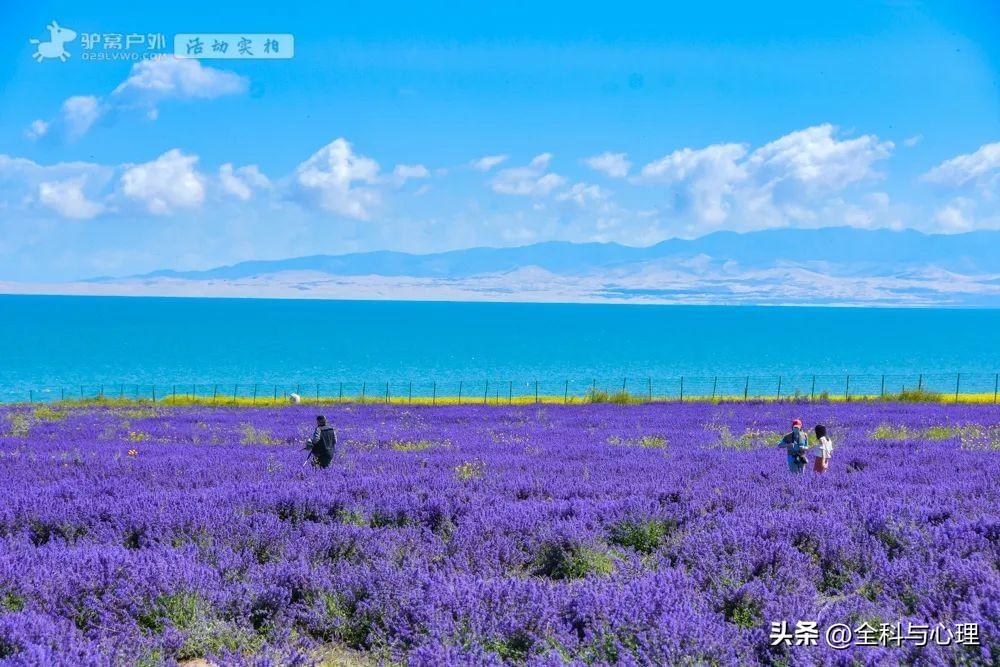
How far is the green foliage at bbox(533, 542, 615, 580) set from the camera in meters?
7.32

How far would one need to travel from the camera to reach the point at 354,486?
10.8m

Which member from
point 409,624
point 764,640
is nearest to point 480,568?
point 409,624

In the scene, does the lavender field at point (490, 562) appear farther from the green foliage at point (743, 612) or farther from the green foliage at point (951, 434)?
the green foliage at point (951, 434)

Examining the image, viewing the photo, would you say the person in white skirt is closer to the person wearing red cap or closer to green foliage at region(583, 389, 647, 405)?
the person wearing red cap

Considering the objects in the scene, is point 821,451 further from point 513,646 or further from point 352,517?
point 513,646

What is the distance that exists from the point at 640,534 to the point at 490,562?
5.74ft

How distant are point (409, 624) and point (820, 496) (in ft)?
20.1

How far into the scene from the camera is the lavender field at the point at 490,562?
16.6 feet

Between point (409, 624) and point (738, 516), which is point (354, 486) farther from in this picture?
point (409, 624)

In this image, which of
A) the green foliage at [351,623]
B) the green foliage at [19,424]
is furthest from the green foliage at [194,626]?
the green foliage at [19,424]

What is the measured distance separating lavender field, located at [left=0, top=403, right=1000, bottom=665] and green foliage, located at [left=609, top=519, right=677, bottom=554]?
0.09 feet

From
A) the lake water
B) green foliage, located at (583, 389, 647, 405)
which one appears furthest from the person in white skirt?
the lake water

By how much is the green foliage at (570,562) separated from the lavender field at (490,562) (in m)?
0.02

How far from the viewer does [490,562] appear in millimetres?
7328
